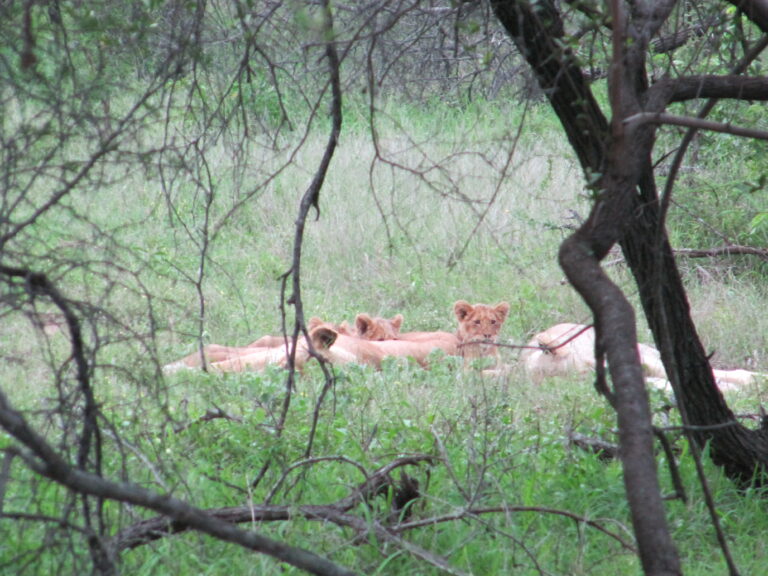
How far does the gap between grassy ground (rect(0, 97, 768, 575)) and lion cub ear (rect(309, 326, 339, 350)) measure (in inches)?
7.2

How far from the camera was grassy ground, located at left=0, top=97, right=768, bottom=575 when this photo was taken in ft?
10.1

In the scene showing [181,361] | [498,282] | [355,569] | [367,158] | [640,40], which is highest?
[367,158]

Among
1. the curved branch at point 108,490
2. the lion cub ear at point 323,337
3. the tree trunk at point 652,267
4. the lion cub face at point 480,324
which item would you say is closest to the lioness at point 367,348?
the lion cub ear at point 323,337

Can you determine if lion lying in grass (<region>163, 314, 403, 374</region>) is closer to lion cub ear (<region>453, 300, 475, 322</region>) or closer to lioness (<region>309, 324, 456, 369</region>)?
lioness (<region>309, 324, 456, 369</region>)

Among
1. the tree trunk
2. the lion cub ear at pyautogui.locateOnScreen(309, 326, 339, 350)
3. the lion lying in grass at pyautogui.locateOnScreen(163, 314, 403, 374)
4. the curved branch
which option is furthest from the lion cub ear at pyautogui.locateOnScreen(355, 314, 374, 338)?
the curved branch

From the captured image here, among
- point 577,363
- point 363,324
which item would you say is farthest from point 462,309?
point 577,363

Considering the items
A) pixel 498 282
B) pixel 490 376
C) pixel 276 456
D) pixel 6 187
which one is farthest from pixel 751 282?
pixel 6 187

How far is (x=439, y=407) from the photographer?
5.09 m

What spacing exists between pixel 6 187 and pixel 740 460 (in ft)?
9.46

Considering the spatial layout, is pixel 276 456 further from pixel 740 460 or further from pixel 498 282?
pixel 498 282

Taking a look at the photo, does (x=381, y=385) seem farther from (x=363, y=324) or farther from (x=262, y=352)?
(x=363, y=324)

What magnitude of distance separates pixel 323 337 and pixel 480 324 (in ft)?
5.19

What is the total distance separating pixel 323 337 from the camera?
19.8 ft

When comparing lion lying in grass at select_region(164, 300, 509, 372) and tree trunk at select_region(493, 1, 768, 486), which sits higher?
lion lying in grass at select_region(164, 300, 509, 372)
